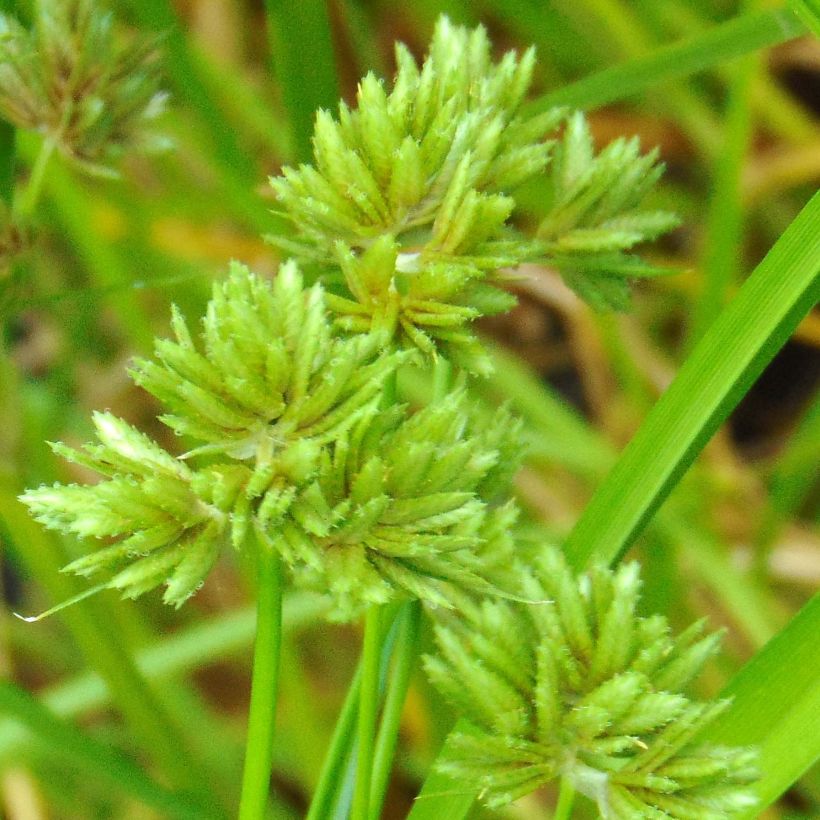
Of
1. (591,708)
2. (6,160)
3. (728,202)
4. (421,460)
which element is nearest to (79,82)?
(6,160)

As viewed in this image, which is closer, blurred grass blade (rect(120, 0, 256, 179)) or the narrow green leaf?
the narrow green leaf

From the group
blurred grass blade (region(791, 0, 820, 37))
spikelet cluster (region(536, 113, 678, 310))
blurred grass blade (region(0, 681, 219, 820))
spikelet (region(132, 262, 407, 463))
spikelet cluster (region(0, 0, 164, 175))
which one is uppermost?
blurred grass blade (region(791, 0, 820, 37))

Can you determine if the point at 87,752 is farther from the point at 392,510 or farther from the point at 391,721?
the point at 392,510

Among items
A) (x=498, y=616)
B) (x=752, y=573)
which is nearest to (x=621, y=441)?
(x=752, y=573)

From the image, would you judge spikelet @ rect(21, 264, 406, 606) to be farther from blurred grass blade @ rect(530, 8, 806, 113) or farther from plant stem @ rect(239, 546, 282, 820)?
blurred grass blade @ rect(530, 8, 806, 113)

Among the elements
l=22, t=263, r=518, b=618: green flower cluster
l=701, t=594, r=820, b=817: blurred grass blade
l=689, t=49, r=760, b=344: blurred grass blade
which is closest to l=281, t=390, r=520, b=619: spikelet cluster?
l=22, t=263, r=518, b=618: green flower cluster

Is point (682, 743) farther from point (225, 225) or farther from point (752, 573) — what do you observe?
point (225, 225)
